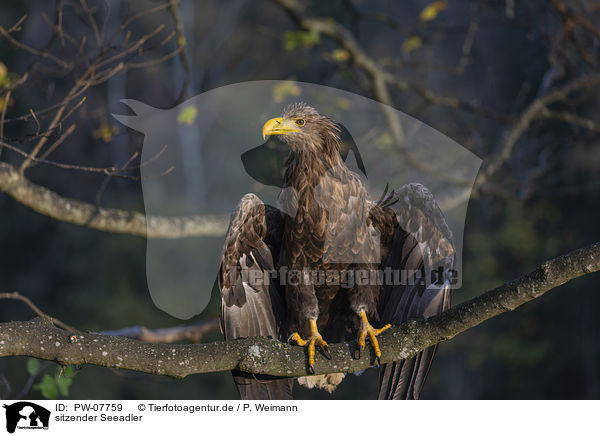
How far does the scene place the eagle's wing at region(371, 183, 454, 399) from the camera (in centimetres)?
263

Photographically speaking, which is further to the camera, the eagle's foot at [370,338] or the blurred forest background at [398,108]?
the blurred forest background at [398,108]

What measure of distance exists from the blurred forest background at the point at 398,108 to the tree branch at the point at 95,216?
23 centimetres

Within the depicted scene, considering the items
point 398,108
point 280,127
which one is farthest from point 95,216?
point 398,108

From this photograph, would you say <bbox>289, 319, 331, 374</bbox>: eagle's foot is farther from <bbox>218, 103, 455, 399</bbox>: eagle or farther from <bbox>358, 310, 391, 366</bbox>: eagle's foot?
<bbox>358, 310, 391, 366</bbox>: eagle's foot

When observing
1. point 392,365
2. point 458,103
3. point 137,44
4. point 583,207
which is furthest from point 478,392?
point 137,44

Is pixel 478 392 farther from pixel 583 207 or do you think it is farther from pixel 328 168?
pixel 328 168

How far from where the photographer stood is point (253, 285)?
Result: 9.33ft

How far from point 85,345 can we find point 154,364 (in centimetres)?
23

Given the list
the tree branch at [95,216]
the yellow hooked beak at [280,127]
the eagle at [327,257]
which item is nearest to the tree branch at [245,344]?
the eagle at [327,257]

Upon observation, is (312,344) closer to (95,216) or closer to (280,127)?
(280,127)

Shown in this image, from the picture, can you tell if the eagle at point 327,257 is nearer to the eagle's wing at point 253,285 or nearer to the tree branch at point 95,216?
the eagle's wing at point 253,285

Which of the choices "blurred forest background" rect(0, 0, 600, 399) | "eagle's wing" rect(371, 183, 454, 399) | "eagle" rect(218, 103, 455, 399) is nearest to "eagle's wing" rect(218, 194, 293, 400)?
"eagle" rect(218, 103, 455, 399)
